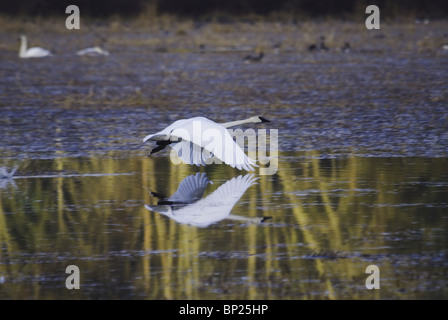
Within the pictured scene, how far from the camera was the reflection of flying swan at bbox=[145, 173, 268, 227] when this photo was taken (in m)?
7.00

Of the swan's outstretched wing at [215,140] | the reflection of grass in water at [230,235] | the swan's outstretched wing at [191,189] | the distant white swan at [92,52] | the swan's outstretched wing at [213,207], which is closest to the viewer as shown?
the reflection of grass in water at [230,235]

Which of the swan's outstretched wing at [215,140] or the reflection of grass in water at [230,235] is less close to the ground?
the swan's outstretched wing at [215,140]

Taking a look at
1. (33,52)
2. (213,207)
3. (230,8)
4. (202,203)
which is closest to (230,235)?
(213,207)

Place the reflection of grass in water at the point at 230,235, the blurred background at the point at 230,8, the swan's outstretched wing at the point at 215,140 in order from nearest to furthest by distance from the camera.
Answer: the reflection of grass in water at the point at 230,235
the swan's outstretched wing at the point at 215,140
the blurred background at the point at 230,8

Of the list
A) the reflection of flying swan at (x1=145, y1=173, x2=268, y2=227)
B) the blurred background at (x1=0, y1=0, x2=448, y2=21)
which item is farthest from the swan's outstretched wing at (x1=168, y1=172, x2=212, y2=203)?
the blurred background at (x1=0, y1=0, x2=448, y2=21)

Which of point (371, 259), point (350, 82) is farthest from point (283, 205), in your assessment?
point (350, 82)

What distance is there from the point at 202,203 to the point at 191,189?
1.92 ft

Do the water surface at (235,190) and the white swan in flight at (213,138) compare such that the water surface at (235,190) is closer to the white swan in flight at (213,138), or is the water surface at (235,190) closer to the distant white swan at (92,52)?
the white swan in flight at (213,138)

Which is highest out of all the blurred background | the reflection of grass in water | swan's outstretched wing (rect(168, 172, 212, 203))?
the blurred background

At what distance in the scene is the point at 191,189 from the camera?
8.12 meters

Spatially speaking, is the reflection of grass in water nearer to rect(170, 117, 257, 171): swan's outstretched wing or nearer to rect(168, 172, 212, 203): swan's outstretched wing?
rect(168, 172, 212, 203): swan's outstretched wing

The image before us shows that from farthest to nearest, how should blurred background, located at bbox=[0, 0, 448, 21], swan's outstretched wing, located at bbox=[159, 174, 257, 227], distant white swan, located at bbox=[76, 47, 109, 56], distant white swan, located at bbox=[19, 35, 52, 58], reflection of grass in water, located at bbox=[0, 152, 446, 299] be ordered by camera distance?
blurred background, located at bbox=[0, 0, 448, 21], distant white swan, located at bbox=[76, 47, 109, 56], distant white swan, located at bbox=[19, 35, 52, 58], swan's outstretched wing, located at bbox=[159, 174, 257, 227], reflection of grass in water, located at bbox=[0, 152, 446, 299]

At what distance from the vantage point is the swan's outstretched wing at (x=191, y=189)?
25.3 ft

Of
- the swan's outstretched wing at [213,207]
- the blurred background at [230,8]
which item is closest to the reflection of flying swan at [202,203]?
the swan's outstretched wing at [213,207]
